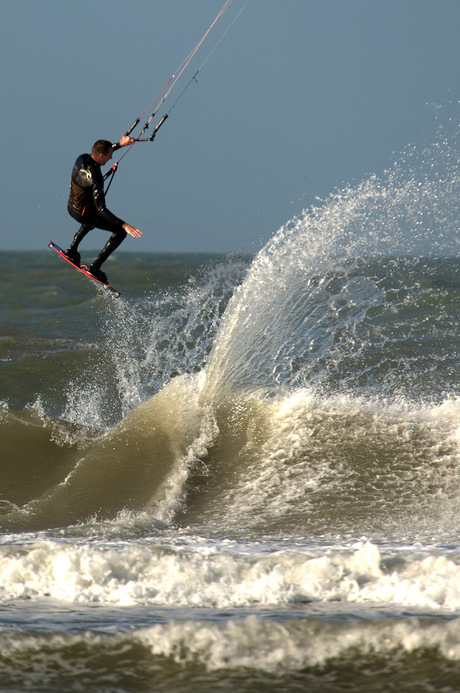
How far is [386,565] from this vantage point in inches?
170

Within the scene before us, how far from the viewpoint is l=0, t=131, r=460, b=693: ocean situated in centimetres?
→ 337

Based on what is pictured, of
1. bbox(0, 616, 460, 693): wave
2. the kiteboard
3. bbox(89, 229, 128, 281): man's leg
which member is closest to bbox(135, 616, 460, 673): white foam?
bbox(0, 616, 460, 693): wave

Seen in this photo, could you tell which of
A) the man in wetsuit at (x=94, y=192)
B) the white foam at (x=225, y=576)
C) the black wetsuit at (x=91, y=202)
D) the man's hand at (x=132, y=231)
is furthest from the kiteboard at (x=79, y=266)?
the white foam at (x=225, y=576)

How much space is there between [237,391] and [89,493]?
7.57 feet

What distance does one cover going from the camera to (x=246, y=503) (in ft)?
19.6

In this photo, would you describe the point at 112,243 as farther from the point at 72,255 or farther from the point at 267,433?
the point at 267,433

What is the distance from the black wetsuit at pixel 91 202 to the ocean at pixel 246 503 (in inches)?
66.1

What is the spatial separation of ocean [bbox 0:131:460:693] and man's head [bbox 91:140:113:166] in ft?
7.18

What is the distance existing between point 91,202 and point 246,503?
429 cm

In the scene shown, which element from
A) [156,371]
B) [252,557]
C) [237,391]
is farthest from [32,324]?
[252,557]

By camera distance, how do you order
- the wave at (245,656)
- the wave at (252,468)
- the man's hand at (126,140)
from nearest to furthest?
the wave at (245,656), the wave at (252,468), the man's hand at (126,140)

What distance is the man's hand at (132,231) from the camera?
8172mm

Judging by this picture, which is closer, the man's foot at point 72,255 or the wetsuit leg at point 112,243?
the wetsuit leg at point 112,243

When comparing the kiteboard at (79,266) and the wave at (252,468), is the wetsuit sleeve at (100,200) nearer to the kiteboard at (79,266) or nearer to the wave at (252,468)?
the kiteboard at (79,266)
